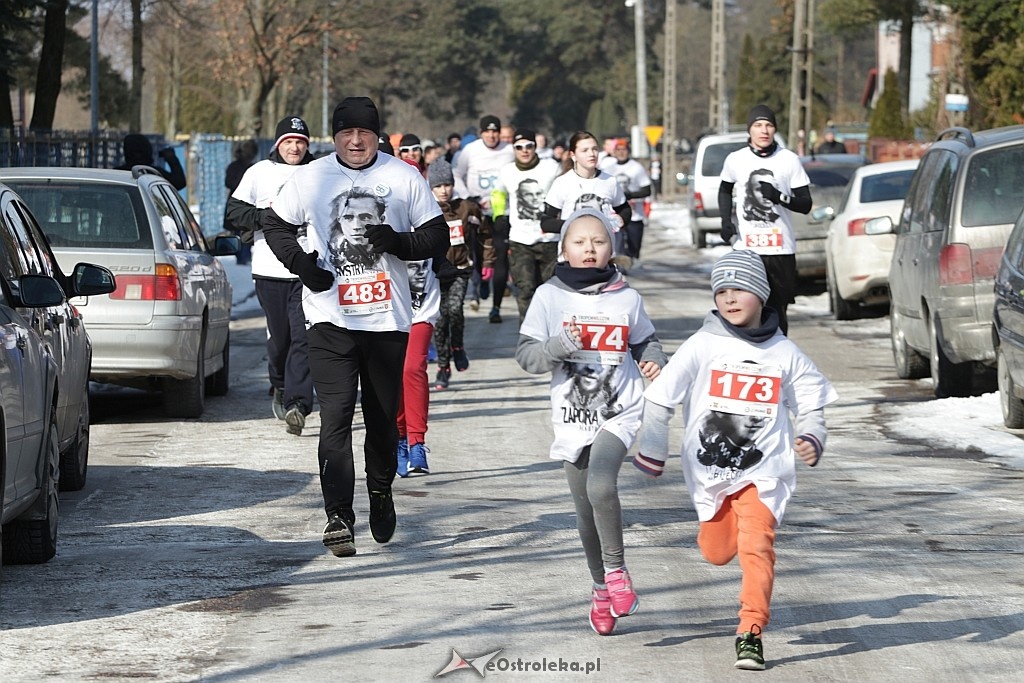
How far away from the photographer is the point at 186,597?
22.6 feet

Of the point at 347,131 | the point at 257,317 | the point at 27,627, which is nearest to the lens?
the point at 27,627

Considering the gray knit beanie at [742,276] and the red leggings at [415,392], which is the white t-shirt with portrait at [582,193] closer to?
the red leggings at [415,392]

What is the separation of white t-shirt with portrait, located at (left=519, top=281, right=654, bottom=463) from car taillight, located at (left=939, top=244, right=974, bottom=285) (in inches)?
261

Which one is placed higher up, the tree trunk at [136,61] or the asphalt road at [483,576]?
the tree trunk at [136,61]

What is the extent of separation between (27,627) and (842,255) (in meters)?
14.0

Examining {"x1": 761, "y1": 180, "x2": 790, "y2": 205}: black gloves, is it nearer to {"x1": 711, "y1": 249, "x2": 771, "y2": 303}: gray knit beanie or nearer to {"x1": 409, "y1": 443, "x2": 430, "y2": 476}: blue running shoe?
{"x1": 409, "y1": 443, "x2": 430, "y2": 476}: blue running shoe

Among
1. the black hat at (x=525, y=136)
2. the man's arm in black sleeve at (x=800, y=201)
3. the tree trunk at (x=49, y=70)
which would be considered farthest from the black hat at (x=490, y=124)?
the tree trunk at (x=49, y=70)

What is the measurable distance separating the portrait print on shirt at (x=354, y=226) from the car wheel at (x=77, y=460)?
6.69 feet

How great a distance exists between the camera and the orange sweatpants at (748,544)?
5.75 m

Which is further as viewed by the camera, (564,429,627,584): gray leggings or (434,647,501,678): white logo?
(564,429,627,584): gray leggings

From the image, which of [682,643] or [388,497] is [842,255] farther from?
[682,643]

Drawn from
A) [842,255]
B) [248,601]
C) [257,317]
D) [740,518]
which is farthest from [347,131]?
[257,317]

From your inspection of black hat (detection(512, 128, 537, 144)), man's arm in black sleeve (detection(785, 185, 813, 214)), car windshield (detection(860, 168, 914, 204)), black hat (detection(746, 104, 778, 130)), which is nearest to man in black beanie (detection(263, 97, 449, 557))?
man's arm in black sleeve (detection(785, 185, 813, 214))

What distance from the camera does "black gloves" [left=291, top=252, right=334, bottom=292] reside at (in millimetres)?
7688
